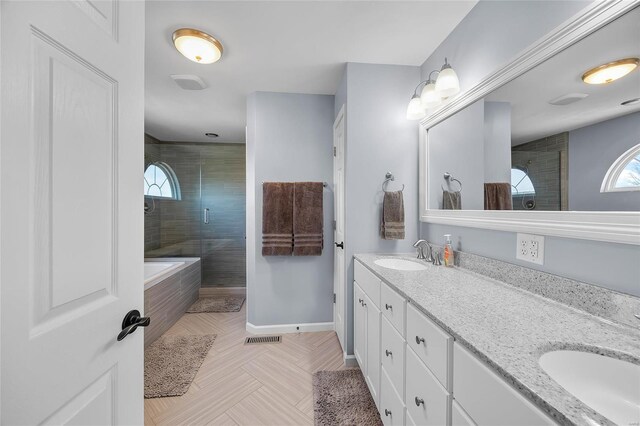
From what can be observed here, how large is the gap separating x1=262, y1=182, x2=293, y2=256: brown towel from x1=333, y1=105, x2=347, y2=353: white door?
18.0 inches

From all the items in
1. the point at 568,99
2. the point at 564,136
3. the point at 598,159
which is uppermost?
the point at 568,99

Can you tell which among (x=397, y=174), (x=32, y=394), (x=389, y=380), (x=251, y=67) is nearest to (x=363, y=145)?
(x=397, y=174)

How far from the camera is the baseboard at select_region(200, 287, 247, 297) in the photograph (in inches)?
140

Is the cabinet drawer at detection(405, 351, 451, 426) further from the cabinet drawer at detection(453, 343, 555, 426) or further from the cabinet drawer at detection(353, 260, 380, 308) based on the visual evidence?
the cabinet drawer at detection(353, 260, 380, 308)

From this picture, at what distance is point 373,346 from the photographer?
1.49 meters

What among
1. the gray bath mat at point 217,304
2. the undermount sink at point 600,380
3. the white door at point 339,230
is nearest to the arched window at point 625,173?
the undermount sink at point 600,380

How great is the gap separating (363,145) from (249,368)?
6.48ft

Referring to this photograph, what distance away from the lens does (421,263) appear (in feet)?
5.59

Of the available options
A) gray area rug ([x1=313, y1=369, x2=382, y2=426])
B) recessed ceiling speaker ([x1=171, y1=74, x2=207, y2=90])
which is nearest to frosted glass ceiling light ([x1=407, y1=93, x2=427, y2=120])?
recessed ceiling speaker ([x1=171, y1=74, x2=207, y2=90])

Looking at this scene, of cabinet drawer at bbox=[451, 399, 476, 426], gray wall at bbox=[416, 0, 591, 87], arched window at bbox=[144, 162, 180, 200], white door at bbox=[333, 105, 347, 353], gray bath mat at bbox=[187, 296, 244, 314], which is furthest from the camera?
arched window at bbox=[144, 162, 180, 200]

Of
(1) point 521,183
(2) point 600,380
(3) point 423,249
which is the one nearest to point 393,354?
(2) point 600,380

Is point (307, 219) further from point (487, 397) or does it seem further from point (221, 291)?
point (221, 291)

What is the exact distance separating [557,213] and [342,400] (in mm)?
1577

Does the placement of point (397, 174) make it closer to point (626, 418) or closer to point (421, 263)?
point (421, 263)
